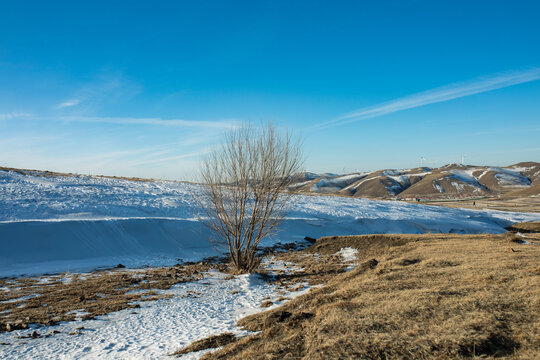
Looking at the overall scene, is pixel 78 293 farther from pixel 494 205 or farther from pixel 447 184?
pixel 447 184

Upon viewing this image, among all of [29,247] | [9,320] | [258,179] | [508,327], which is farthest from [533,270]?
[29,247]

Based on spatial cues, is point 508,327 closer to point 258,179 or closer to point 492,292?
point 492,292

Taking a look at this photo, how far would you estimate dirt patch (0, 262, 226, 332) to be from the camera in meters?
7.88

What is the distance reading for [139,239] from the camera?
18453mm

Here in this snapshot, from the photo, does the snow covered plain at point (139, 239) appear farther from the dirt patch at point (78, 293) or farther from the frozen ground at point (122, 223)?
the dirt patch at point (78, 293)

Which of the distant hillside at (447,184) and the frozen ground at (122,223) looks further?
the distant hillside at (447,184)

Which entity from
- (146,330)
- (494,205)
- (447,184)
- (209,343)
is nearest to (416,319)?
(209,343)

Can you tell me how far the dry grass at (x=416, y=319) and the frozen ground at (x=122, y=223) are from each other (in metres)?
11.3

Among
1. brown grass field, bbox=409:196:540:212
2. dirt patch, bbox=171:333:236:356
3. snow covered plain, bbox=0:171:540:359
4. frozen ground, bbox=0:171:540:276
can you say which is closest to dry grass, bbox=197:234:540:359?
dirt patch, bbox=171:333:236:356

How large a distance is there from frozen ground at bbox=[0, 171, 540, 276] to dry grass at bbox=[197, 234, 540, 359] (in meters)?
11.3

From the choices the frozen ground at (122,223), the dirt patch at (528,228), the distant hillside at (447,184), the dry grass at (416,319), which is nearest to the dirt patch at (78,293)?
the frozen ground at (122,223)

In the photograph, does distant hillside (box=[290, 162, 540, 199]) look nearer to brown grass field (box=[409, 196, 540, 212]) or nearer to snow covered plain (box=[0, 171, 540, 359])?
brown grass field (box=[409, 196, 540, 212])

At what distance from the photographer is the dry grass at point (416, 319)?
440 centimetres

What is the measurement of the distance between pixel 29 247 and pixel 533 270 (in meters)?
18.8
